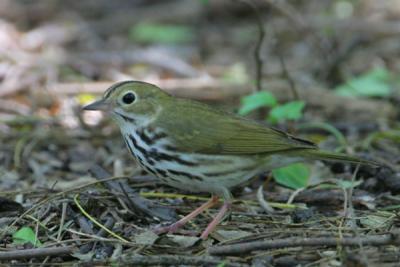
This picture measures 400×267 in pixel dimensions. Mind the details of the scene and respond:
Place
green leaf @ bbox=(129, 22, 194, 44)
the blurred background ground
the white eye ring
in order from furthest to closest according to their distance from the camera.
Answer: green leaf @ bbox=(129, 22, 194, 44) < the white eye ring < the blurred background ground

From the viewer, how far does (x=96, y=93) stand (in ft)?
23.8

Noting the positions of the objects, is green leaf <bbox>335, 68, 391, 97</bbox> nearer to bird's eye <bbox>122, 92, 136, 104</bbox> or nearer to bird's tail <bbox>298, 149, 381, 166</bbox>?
bird's tail <bbox>298, 149, 381, 166</bbox>

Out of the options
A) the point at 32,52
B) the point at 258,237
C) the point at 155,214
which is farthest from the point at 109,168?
the point at 32,52

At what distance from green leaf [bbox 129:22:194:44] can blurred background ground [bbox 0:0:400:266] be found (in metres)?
0.02

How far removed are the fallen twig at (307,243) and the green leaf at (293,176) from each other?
139 centimetres

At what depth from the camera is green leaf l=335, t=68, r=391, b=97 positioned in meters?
7.18

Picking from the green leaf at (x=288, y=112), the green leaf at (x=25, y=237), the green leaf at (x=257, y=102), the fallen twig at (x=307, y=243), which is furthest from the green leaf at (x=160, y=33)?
the fallen twig at (x=307, y=243)

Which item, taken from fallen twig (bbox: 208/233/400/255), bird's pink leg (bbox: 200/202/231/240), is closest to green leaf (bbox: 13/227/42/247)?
bird's pink leg (bbox: 200/202/231/240)

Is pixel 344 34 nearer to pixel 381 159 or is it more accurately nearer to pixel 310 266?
pixel 381 159

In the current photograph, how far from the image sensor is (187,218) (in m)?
4.45

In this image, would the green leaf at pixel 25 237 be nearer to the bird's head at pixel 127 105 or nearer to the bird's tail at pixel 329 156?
→ the bird's head at pixel 127 105

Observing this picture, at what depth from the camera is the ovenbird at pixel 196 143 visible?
14.2ft

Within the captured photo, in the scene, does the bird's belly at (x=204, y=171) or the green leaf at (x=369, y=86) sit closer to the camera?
the bird's belly at (x=204, y=171)

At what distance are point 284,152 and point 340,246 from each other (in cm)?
105
